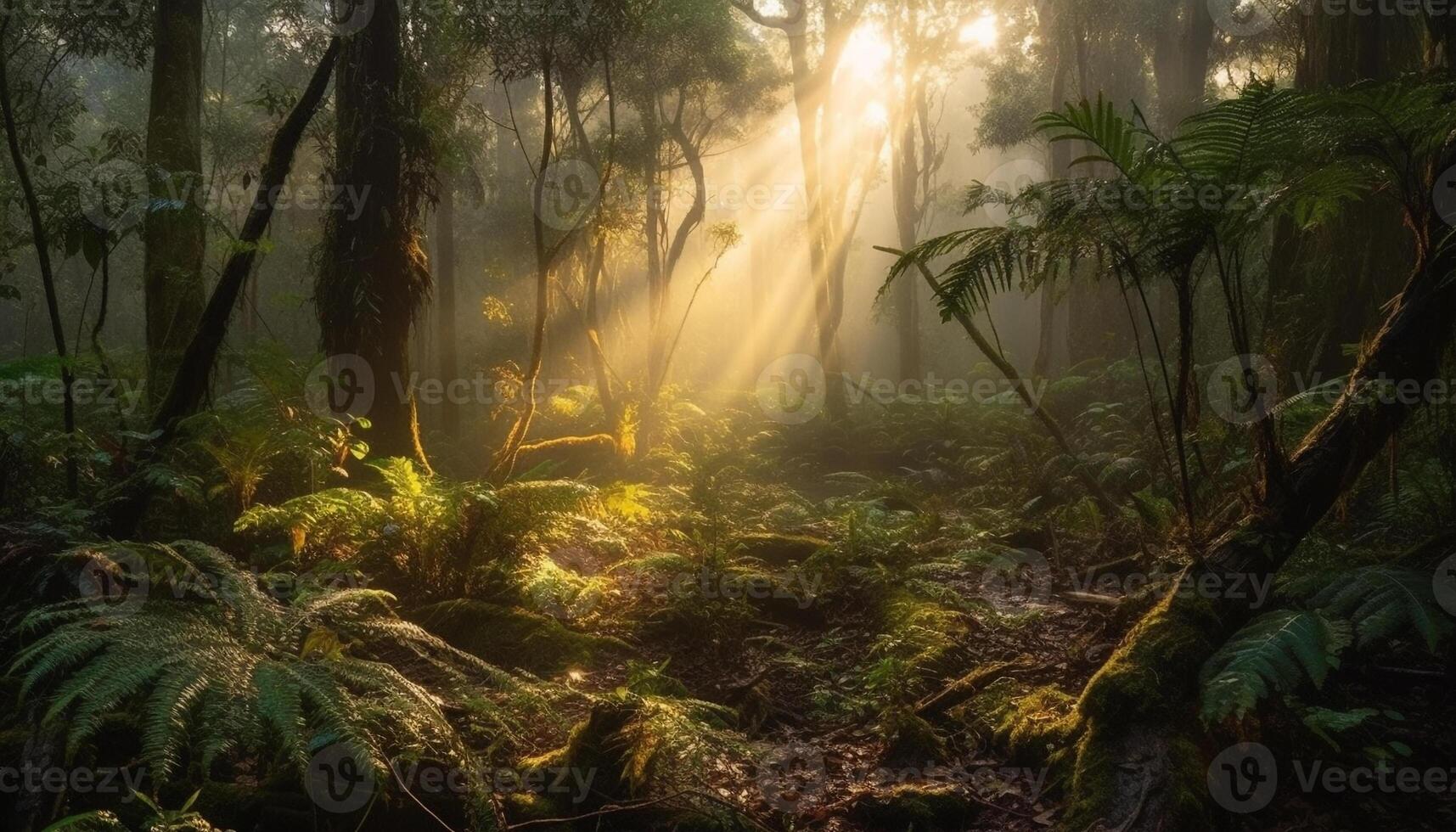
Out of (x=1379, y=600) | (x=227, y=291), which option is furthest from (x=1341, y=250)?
(x=227, y=291)

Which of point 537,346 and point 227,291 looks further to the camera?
point 537,346

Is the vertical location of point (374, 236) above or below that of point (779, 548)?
above

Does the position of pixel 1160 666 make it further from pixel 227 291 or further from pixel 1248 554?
pixel 227 291

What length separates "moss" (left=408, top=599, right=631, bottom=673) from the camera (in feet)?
13.6

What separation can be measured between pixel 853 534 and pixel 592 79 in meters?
17.1

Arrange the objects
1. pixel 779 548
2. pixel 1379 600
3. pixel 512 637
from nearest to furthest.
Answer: pixel 1379 600, pixel 512 637, pixel 779 548

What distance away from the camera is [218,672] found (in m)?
2.07

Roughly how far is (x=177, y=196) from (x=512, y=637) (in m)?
3.71

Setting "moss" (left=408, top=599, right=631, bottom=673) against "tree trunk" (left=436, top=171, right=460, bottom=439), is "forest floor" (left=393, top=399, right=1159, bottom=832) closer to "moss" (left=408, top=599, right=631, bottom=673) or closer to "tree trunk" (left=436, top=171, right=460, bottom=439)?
"moss" (left=408, top=599, right=631, bottom=673)

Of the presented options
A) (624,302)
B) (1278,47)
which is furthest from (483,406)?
(1278,47)

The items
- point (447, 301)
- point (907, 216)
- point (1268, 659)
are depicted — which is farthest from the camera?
point (907, 216)

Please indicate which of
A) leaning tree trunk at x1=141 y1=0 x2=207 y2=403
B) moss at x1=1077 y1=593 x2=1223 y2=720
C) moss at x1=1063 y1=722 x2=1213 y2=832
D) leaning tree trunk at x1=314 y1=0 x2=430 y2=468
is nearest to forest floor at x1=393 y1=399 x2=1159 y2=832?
moss at x1=1063 y1=722 x2=1213 y2=832

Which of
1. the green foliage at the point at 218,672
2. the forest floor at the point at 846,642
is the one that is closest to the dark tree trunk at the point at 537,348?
the forest floor at the point at 846,642

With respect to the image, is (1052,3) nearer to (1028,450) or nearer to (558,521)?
(1028,450)
